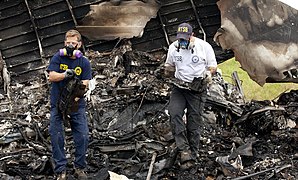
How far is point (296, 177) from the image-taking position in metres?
6.06

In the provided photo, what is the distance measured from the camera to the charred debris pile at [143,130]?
6.45 metres

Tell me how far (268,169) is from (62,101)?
240 centimetres

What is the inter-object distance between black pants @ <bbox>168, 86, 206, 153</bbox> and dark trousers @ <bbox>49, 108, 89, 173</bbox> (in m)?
1.07

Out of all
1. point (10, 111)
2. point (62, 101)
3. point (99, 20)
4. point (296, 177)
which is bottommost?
point (296, 177)

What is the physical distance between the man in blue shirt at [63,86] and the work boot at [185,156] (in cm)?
112

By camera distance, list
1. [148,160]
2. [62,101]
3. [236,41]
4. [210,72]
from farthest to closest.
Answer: [236,41], [148,160], [210,72], [62,101]

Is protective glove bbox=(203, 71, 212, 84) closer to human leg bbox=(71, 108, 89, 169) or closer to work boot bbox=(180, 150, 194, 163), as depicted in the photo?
work boot bbox=(180, 150, 194, 163)

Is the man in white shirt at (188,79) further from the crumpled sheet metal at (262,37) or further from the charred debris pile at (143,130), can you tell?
the crumpled sheet metal at (262,37)

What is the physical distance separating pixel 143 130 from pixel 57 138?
1941 millimetres

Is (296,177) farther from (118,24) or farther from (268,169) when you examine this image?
(118,24)

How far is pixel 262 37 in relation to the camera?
8.64 m

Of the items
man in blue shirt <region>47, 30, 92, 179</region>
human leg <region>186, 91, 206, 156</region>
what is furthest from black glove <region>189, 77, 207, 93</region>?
man in blue shirt <region>47, 30, 92, 179</region>

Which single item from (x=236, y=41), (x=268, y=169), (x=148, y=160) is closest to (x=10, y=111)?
(x=148, y=160)

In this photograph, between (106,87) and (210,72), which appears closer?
(210,72)
